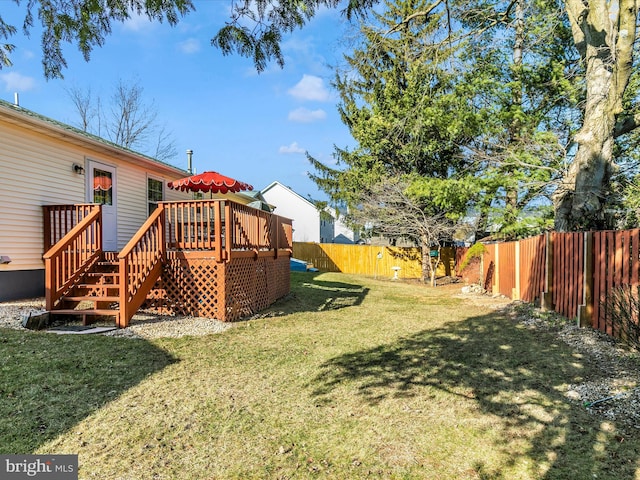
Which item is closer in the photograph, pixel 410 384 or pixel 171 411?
pixel 171 411

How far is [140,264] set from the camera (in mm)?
6625

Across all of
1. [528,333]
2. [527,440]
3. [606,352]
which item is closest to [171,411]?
[527,440]

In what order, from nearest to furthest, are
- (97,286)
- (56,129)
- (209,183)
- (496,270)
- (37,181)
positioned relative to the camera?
(97,286) → (56,129) → (37,181) → (209,183) → (496,270)

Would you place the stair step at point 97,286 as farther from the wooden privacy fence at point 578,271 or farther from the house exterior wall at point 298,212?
the house exterior wall at point 298,212

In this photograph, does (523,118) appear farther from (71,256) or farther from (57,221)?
(57,221)

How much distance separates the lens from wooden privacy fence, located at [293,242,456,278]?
21.7 metres

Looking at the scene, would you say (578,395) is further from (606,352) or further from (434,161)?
(434,161)

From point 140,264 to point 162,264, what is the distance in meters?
0.48

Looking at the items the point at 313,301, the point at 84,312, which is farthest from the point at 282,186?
the point at 84,312

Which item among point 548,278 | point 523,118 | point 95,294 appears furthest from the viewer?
point 523,118

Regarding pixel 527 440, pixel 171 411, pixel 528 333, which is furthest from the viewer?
→ pixel 528 333

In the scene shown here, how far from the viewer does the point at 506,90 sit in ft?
46.4

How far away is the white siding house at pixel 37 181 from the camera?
7.00 meters

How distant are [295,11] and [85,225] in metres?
5.23
